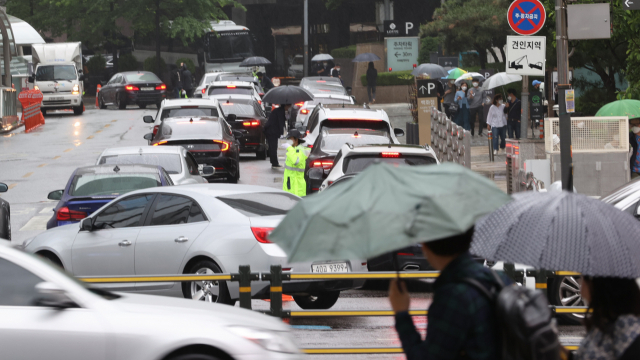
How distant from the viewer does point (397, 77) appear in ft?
139

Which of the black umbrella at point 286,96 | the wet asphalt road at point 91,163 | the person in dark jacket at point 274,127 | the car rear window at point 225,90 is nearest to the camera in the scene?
the wet asphalt road at point 91,163

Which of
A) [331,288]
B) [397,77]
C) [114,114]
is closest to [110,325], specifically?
[331,288]

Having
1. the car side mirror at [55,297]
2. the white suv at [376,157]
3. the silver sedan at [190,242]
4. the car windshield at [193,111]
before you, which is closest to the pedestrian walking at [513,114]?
the car windshield at [193,111]

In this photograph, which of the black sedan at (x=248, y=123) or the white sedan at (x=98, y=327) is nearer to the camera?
the white sedan at (x=98, y=327)

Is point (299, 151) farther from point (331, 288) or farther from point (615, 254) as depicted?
point (615, 254)

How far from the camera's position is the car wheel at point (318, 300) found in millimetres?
9603

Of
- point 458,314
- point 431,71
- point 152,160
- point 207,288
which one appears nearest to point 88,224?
point 207,288

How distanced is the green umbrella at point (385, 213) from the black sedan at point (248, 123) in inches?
783

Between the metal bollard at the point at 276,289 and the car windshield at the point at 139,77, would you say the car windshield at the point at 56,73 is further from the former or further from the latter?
the metal bollard at the point at 276,289

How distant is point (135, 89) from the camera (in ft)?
132

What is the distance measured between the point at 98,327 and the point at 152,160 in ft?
31.3

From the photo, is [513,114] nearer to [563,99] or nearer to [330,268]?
[563,99]

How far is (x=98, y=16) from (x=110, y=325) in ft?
151

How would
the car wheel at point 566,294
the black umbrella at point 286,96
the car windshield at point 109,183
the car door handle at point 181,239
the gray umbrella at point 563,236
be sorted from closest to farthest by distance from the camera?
the gray umbrella at point 563,236 → the car wheel at point 566,294 → the car door handle at point 181,239 → the car windshield at point 109,183 → the black umbrella at point 286,96
